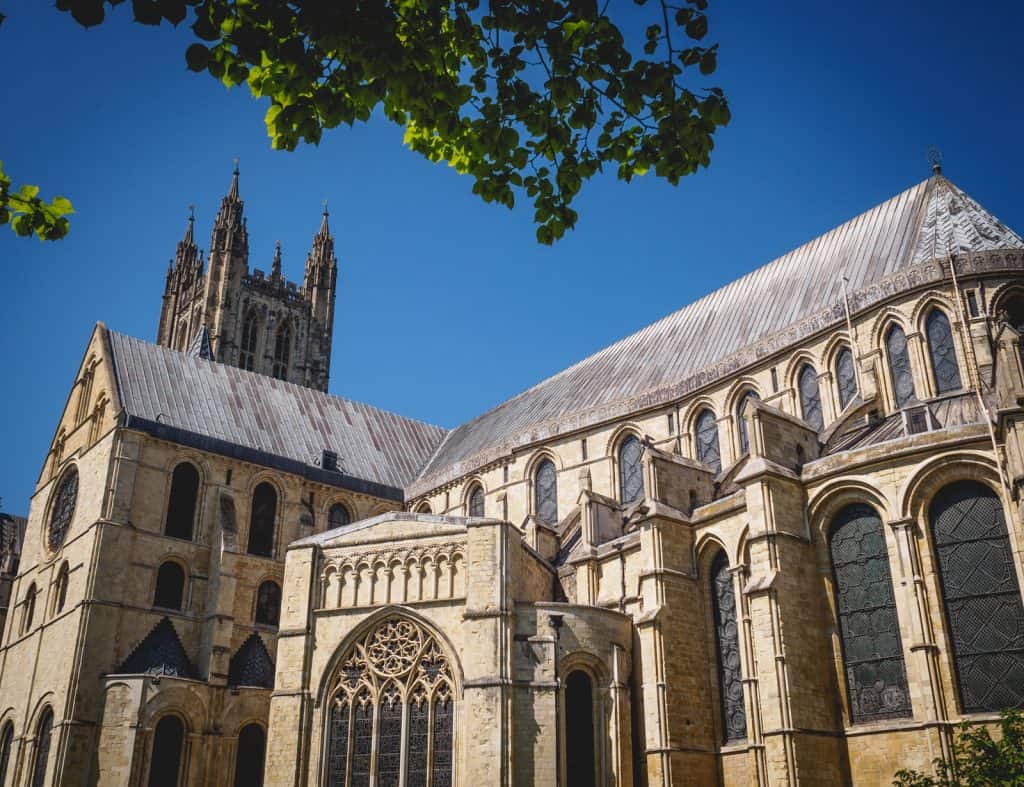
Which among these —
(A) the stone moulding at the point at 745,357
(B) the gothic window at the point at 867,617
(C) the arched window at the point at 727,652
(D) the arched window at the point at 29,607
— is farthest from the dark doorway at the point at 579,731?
(D) the arched window at the point at 29,607

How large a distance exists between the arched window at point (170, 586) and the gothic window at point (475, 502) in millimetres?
9792

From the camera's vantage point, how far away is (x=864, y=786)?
1766cm

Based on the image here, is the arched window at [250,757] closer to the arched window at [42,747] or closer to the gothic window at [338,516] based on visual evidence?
the arched window at [42,747]

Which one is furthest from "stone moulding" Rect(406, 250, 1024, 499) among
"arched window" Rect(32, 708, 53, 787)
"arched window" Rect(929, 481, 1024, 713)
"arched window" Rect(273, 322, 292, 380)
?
"arched window" Rect(273, 322, 292, 380)

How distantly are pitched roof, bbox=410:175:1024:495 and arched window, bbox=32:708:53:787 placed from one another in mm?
14312

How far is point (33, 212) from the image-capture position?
26.8 ft

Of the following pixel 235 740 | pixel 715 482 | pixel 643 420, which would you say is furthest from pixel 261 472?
pixel 715 482

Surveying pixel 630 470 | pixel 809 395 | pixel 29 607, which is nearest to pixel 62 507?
pixel 29 607

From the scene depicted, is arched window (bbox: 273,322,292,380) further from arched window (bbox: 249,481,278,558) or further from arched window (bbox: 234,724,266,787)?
arched window (bbox: 234,724,266,787)

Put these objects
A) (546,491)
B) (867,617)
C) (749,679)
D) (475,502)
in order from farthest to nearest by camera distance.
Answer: (475,502) < (546,491) < (749,679) < (867,617)

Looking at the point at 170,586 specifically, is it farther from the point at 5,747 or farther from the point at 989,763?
the point at 989,763

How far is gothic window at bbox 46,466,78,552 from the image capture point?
31.7 metres

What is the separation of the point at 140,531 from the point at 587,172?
2471 cm

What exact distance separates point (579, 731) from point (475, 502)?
47.0 ft
